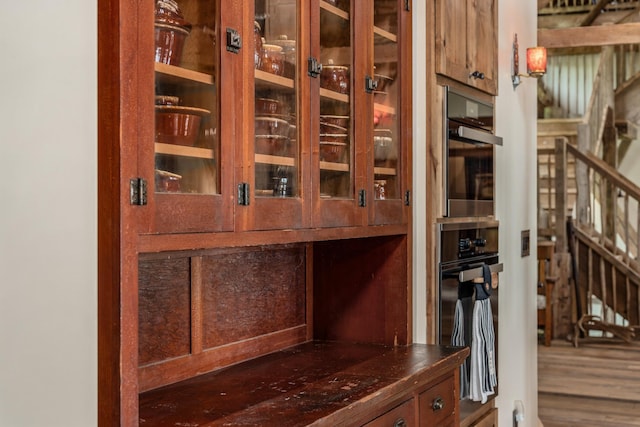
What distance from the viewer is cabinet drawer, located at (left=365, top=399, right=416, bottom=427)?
2191mm

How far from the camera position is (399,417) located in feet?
7.60

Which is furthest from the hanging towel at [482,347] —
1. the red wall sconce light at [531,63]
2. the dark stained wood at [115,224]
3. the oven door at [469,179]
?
the dark stained wood at [115,224]

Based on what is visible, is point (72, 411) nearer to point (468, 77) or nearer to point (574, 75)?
point (468, 77)

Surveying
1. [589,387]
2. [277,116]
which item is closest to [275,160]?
[277,116]

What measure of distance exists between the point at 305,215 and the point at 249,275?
1.58 ft

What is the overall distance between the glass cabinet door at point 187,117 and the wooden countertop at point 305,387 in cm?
44

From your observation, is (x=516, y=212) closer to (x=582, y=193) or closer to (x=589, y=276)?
(x=589, y=276)

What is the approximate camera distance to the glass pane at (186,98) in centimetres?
164

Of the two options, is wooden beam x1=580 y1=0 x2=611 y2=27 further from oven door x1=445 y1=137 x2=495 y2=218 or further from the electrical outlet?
oven door x1=445 y1=137 x2=495 y2=218

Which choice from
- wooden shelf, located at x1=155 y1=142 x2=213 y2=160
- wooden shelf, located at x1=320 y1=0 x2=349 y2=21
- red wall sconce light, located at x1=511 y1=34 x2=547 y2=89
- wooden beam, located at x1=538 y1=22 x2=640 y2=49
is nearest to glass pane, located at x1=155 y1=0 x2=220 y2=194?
wooden shelf, located at x1=155 y1=142 x2=213 y2=160

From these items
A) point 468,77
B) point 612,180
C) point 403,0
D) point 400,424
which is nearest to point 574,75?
point 612,180

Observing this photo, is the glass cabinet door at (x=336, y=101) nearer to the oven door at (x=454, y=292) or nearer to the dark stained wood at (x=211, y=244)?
the dark stained wood at (x=211, y=244)

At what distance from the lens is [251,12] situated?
1920 mm

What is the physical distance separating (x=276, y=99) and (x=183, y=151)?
445mm
